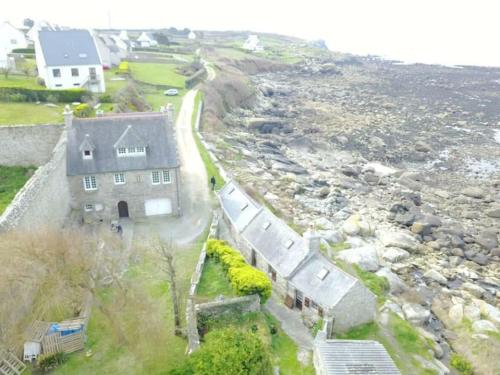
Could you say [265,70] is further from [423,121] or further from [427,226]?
[427,226]

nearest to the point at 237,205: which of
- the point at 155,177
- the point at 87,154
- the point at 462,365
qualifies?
the point at 155,177

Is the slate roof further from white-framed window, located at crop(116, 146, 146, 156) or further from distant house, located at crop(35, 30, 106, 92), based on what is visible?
distant house, located at crop(35, 30, 106, 92)

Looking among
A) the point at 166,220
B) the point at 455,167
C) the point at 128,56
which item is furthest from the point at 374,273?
the point at 128,56

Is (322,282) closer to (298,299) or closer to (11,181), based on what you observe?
(298,299)

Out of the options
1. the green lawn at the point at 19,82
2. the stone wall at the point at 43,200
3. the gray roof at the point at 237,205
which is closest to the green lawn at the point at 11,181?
the stone wall at the point at 43,200

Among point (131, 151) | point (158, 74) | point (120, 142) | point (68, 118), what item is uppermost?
point (68, 118)

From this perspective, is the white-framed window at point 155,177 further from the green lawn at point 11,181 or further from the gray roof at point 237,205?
the green lawn at point 11,181

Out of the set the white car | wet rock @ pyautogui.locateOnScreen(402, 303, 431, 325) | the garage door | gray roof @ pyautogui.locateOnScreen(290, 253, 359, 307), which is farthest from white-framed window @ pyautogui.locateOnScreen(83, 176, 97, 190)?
the white car
